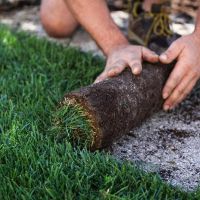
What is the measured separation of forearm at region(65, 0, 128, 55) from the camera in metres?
2.15

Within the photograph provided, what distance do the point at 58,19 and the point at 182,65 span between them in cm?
115

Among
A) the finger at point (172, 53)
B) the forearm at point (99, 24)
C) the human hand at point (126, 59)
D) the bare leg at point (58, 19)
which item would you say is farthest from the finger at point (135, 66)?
the bare leg at point (58, 19)

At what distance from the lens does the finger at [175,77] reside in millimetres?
1960

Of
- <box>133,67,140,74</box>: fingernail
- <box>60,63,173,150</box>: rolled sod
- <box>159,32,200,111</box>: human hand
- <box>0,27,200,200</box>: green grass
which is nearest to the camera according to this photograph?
<box>0,27,200,200</box>: green grass

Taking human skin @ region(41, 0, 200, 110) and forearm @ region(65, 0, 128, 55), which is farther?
forearm @ region(65, 0, 128, 55)

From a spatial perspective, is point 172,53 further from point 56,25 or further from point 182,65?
point 56,25

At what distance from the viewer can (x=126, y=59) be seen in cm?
195

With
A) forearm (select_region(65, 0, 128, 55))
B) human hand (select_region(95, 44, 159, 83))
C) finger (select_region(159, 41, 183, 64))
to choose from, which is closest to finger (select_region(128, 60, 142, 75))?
human hand (select_region(95, 44, 159, 83))

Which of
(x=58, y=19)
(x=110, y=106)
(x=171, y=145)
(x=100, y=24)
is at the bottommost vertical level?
(x=171, y=145)

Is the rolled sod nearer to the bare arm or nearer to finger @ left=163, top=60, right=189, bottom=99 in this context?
finger @ left=163, top=60, right=189, bottom=99

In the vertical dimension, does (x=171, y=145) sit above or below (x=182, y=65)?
below

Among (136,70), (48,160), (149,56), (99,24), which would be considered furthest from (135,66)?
(48,160)

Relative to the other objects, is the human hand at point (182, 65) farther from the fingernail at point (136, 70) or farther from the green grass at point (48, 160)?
the green grass at point (48, 160)

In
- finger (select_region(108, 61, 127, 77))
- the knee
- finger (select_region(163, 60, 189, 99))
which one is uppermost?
finger (select_region(108, 61, 127, 77))
